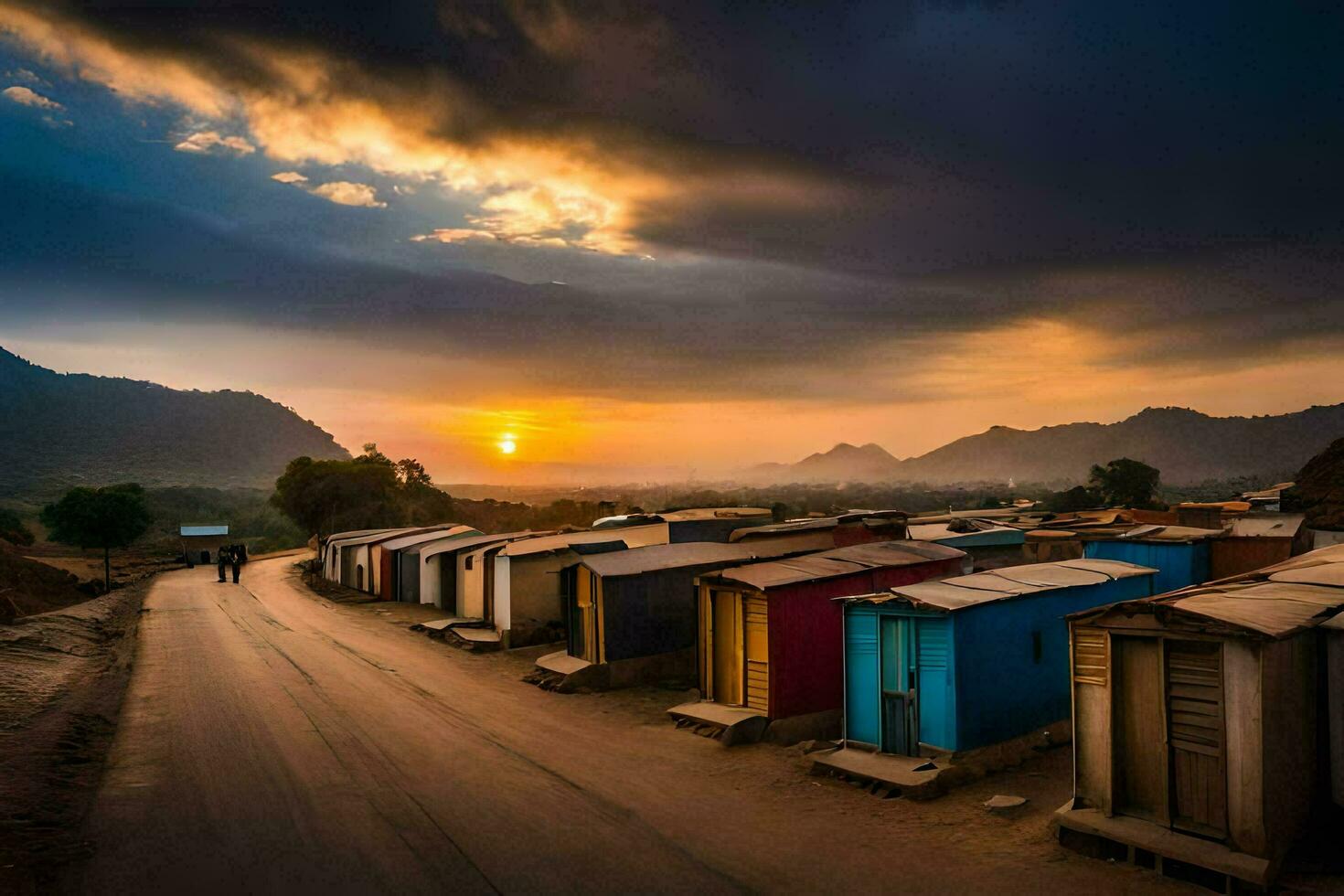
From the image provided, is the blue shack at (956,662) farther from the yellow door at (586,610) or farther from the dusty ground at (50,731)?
the dusty ground at (50,731)

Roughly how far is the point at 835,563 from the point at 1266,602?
886cm

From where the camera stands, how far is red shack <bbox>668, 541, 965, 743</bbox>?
1625 centimetres

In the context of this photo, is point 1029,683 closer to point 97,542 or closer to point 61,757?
point 61,757

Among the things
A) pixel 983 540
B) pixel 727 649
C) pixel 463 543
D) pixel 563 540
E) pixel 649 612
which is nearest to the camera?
pixel 727 649

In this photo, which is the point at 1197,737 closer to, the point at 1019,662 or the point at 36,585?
the point at 1019,662

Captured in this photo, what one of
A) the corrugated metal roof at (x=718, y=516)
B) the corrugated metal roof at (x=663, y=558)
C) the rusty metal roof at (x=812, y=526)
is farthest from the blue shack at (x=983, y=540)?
the corrugated metal roof at (x=663, y=558)

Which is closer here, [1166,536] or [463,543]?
[1166,536]

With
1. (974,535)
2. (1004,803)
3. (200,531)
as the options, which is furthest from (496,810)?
(200,531)

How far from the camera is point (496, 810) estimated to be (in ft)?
39.9

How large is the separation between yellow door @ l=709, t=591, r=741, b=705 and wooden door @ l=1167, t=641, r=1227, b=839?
344 inches

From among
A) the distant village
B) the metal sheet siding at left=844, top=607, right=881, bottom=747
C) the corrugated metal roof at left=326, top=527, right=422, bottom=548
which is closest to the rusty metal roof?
the distant village

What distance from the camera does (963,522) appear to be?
1353 inches

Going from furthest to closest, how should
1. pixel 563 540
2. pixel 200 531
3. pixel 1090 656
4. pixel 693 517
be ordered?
pixel 200 531, pixel 693 517, pixel 563 540, pixel 1090 656

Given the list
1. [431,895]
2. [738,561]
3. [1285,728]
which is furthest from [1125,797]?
[738,561]
